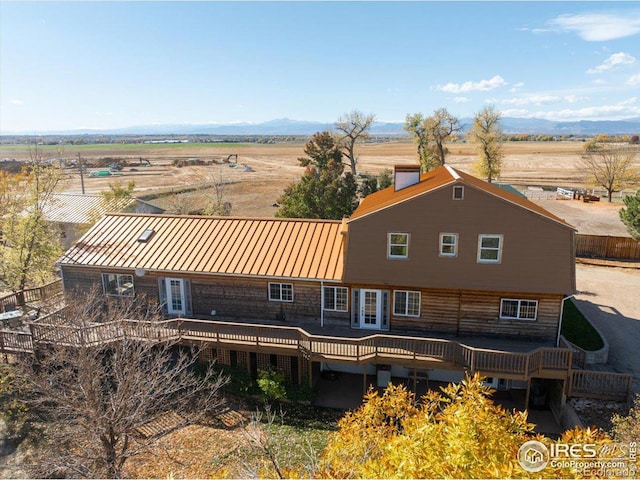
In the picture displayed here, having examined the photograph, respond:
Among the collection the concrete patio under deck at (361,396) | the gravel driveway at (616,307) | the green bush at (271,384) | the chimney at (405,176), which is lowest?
the concrete patio under deck at (361,396)

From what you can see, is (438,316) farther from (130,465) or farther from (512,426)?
(130,465)

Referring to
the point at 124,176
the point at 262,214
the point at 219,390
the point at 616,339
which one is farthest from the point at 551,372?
the point at 124,176

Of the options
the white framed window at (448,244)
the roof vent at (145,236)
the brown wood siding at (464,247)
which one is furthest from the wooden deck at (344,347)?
the roof vent at (145,236)

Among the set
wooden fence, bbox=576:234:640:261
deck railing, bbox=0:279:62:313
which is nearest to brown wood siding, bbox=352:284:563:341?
deck railing, bbox=0:279:62:313

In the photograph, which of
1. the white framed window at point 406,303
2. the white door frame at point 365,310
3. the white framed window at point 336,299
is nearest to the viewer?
the white framed window at point 406,303

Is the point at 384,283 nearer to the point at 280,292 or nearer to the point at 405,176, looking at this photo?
the point at 280,292

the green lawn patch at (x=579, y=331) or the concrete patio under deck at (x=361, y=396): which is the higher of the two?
the green lawn patch at (x=579, y=331)

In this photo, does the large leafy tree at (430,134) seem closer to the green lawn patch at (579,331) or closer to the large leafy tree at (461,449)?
the green lawn patch at (579,331)
